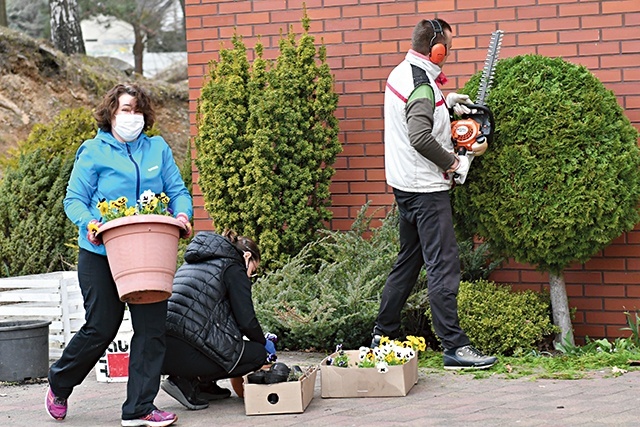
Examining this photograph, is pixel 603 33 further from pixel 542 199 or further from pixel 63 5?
pixel 63 5

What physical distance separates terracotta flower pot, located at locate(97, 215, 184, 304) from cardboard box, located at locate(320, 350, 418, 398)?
1142mm

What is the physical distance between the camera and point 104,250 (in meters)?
5.11

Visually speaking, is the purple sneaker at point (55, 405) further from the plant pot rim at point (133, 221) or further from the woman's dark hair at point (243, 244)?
the woman's dark hair at point (243, 244)

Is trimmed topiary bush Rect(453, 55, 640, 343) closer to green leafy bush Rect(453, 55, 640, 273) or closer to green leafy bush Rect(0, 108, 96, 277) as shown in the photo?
green leafy bush Rect(453, 55, 640, 273)

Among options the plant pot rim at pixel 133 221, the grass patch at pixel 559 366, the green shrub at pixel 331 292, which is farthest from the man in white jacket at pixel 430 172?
the plant pot rim at pixel 133 221

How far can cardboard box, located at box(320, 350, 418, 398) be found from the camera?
560 centimetres

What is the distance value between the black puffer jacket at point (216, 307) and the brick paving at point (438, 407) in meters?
0.37

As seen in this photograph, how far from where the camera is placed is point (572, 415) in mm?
5027

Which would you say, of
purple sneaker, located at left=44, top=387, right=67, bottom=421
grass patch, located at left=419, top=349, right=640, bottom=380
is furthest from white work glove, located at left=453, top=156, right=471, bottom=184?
purple sneaker, located at left=44, top=387, right=67, bottom=421

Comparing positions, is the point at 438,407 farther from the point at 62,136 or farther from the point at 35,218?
the point at 62,136

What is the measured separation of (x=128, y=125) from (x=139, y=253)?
2.26ft

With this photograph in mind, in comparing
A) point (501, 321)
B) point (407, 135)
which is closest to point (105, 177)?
point (407, 135)

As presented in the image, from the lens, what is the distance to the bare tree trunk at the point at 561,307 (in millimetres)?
6828

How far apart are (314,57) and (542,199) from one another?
213 cm
